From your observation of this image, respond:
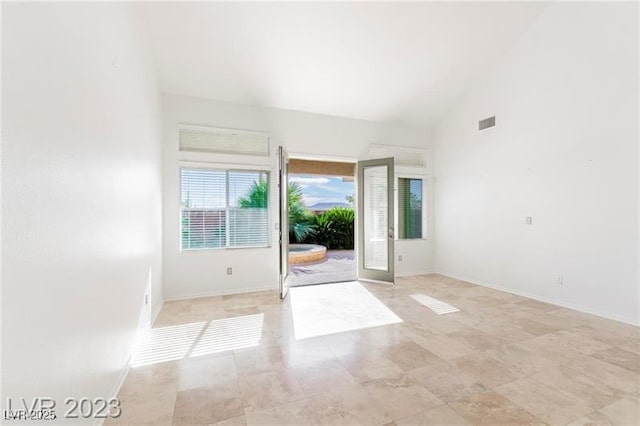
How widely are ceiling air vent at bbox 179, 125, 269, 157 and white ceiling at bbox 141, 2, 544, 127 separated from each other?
1.69 ft

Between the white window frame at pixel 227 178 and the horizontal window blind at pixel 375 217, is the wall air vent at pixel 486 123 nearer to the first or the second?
the horizontal window blind at pixel 375 217

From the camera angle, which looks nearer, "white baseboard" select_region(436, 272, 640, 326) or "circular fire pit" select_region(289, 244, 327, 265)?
"white baseboard" select_region(436, 272, 640, 326)

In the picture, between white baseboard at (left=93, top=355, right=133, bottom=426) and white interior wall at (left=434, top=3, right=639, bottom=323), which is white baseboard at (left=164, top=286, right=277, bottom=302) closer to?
white baseboard at (left=93, top=355, right=133, bottom=426)

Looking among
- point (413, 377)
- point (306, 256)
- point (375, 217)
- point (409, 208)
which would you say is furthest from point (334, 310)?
point (306, 256)

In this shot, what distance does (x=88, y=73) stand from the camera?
5.55 ft

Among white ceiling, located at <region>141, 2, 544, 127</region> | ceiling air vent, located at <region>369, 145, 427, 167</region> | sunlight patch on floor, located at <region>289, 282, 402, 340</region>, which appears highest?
white ceiling, located at <region>141, 2, 544, 127</region>

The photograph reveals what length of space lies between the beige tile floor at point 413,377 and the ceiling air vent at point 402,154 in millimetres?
3299

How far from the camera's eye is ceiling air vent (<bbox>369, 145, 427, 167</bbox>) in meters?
5.71

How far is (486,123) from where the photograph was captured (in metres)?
5.08

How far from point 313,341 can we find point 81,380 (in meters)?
1.87

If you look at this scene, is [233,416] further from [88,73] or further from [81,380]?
[88,73]

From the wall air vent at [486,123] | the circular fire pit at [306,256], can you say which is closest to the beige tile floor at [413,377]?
the wall air vent at [486,123]

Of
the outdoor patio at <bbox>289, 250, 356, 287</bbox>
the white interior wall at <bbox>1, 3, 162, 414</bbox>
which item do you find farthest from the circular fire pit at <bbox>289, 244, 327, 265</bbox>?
the white interior wall at <bbox>1, 3, 162, 414</bbox>

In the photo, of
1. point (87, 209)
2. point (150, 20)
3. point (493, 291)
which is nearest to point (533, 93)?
point (493, 291)
